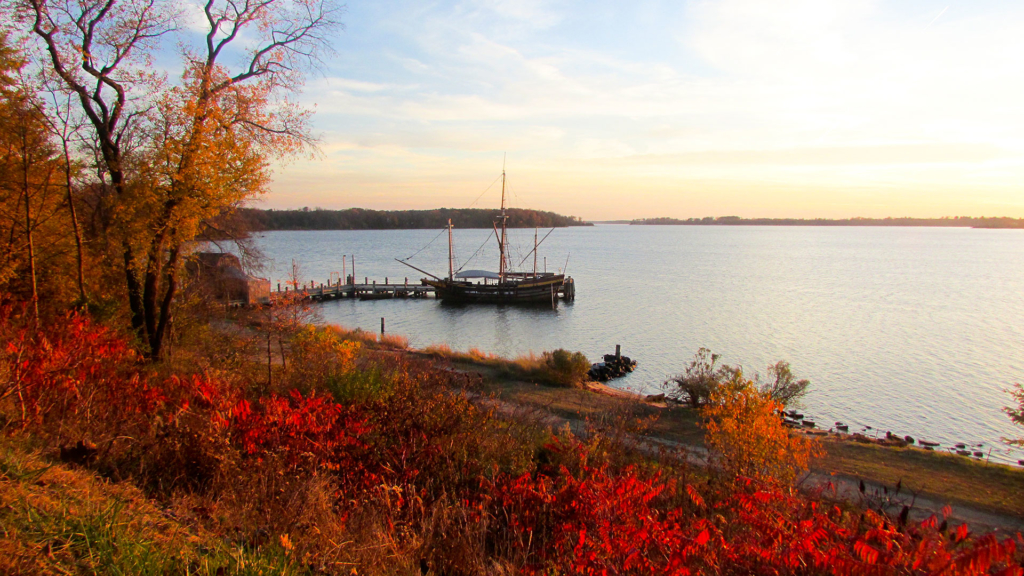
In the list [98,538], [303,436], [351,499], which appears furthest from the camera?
[303,436]

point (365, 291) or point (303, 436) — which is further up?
point (303, 436)

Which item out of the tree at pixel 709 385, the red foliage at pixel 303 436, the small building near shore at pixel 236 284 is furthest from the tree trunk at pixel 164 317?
the small building near shore at pixel 236 284

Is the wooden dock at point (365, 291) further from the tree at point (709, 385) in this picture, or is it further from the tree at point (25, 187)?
the tree at point (25, 187)

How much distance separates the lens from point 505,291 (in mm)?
58344

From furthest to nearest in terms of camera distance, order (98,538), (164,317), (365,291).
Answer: (365,291), (164,317), (98,538)

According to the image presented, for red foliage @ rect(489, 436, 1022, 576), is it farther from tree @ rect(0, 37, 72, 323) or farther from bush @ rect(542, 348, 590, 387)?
bush @ rect(542, 348, 590, 387)

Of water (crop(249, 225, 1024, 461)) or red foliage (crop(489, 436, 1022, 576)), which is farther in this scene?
water (crop(249, 225, 1024, 461))

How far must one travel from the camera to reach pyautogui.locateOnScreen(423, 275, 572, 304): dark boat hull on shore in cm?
5762

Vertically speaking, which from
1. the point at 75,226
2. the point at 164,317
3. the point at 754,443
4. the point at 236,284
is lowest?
the point at 236,284

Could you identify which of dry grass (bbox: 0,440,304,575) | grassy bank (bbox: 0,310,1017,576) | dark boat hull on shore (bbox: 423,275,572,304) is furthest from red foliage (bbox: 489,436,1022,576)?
dark boat hull on shore (bbox: 423,275,572,304)

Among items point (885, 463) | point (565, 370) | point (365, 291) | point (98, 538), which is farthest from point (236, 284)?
point (98, 538)

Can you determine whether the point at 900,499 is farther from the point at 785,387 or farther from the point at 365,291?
the point at 365,291

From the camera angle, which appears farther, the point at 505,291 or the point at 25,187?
the point at 505,291

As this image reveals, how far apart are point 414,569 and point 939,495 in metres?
12.7
